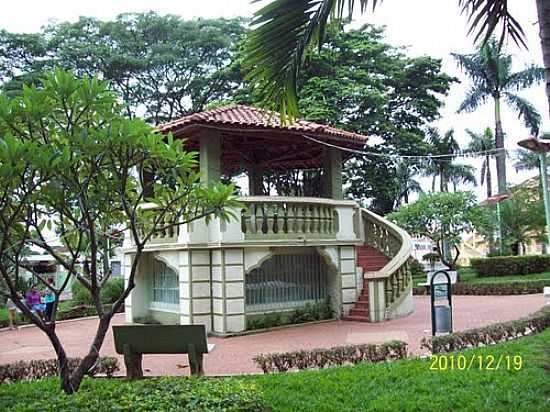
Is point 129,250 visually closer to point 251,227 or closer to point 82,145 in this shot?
point 251,227

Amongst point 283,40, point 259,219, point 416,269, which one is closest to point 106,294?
point 259,219

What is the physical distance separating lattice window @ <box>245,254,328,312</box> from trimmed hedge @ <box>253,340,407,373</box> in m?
5.25

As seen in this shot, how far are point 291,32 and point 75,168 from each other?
2175 mm

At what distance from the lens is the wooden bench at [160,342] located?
736 cm

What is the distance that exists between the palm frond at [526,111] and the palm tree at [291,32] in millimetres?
30471

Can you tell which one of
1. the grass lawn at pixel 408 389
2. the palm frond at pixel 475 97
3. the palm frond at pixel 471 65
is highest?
the palm frond at pixel 471 65

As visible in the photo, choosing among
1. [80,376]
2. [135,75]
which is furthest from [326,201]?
[135,75]

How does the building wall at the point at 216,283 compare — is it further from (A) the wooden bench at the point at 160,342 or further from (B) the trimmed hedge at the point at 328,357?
(A) the wooden bench at the point at 160,342

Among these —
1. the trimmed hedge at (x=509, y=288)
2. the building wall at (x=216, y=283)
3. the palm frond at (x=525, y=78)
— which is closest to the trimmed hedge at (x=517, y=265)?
the trimmed hedge at (x=509, y=288)

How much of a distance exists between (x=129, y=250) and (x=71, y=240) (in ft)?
29.6

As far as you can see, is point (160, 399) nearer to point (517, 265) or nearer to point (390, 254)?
point (390, 254)

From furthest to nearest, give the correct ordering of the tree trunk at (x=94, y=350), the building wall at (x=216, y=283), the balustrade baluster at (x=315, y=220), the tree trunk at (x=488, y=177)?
the tree trunk at (x=488, y=177), the balustrade baluster at (x=315, y=220), the building wall at (x=216, y=283), the tree trunk at (x=94, y=350)

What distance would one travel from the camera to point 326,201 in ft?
46.3

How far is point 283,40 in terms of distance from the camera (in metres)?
4.87
